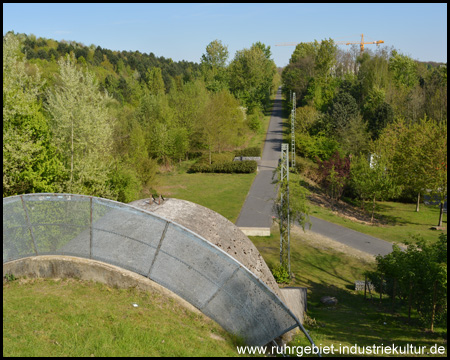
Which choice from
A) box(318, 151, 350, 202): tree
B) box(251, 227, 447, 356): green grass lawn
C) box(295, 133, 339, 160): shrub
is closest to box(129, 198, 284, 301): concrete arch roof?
box(251, 227, 447, 356): green grass lawn

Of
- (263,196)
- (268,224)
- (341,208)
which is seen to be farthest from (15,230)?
(341,208)

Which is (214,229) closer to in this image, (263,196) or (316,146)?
(263,196)

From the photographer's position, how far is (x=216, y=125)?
45.4m

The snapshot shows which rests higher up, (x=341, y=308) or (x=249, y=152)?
(x=249, y=152)

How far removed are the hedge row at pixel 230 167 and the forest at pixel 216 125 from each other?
24cm

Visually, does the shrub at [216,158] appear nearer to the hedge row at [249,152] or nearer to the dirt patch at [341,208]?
the hedge row at [249,152]

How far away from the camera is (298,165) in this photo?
40312 mm

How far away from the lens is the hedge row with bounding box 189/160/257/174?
41.0 meters

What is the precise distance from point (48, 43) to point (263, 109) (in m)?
68.5

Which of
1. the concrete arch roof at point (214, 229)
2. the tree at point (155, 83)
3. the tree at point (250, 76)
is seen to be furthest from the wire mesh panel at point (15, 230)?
the tree at point (155, 83)

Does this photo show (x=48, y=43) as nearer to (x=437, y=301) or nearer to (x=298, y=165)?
(x=298, y=165)

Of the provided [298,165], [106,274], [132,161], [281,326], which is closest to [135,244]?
[106,274]

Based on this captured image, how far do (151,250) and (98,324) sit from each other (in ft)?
6.02

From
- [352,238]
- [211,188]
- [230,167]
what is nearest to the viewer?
[352,238]
